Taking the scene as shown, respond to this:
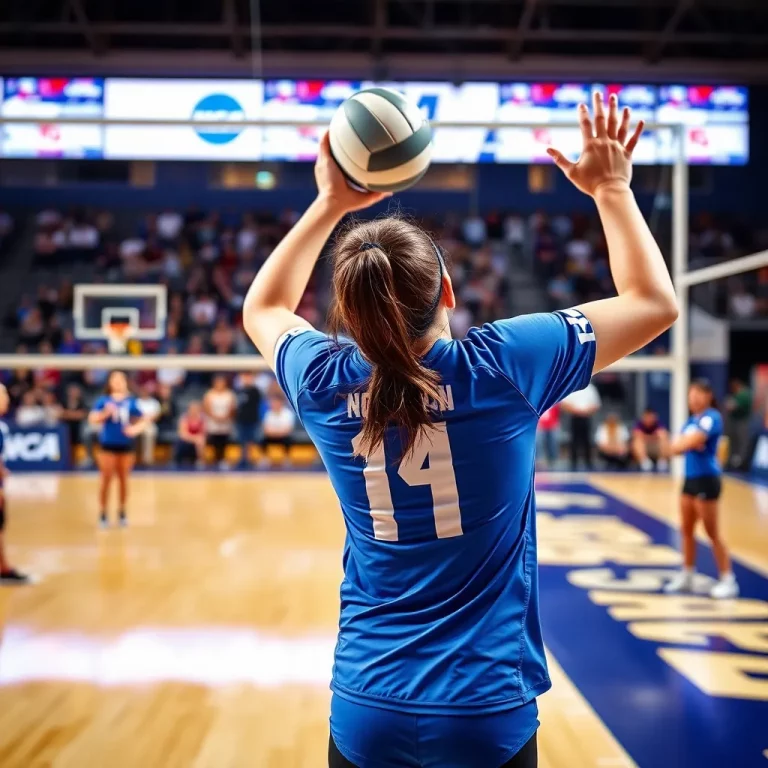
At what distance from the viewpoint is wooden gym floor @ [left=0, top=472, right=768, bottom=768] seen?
3.42 metres

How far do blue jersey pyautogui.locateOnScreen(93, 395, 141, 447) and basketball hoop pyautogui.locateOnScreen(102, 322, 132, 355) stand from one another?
172 centimetres

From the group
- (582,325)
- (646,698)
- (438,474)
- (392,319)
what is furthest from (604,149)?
(646,698)

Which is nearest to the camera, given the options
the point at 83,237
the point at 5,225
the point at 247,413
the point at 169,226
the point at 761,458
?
the point at 761,458

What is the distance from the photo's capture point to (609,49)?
16031mm

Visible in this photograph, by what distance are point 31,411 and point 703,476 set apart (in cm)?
964

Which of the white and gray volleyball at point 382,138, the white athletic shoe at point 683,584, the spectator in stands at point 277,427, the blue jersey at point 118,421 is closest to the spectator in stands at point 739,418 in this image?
the spectator in stands at point 277,427

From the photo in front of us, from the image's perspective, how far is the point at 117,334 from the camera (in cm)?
957

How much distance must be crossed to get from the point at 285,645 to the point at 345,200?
3.64 m

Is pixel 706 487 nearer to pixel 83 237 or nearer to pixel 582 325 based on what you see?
pixel 582 325

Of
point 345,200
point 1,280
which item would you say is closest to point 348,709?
point 345,200

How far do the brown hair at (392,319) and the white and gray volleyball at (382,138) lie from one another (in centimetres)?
65

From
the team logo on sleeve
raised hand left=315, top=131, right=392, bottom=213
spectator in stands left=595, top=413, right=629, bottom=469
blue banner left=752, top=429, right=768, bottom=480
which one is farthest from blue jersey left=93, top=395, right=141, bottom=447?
blue banner left=752, top=429, right=768, bottom=480

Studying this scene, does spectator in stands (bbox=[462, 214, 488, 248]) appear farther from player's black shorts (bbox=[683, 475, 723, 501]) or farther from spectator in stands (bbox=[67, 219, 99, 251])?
player's black shorts (bbox=[683, 475, 723, 501])

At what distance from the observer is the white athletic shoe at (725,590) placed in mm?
5535
